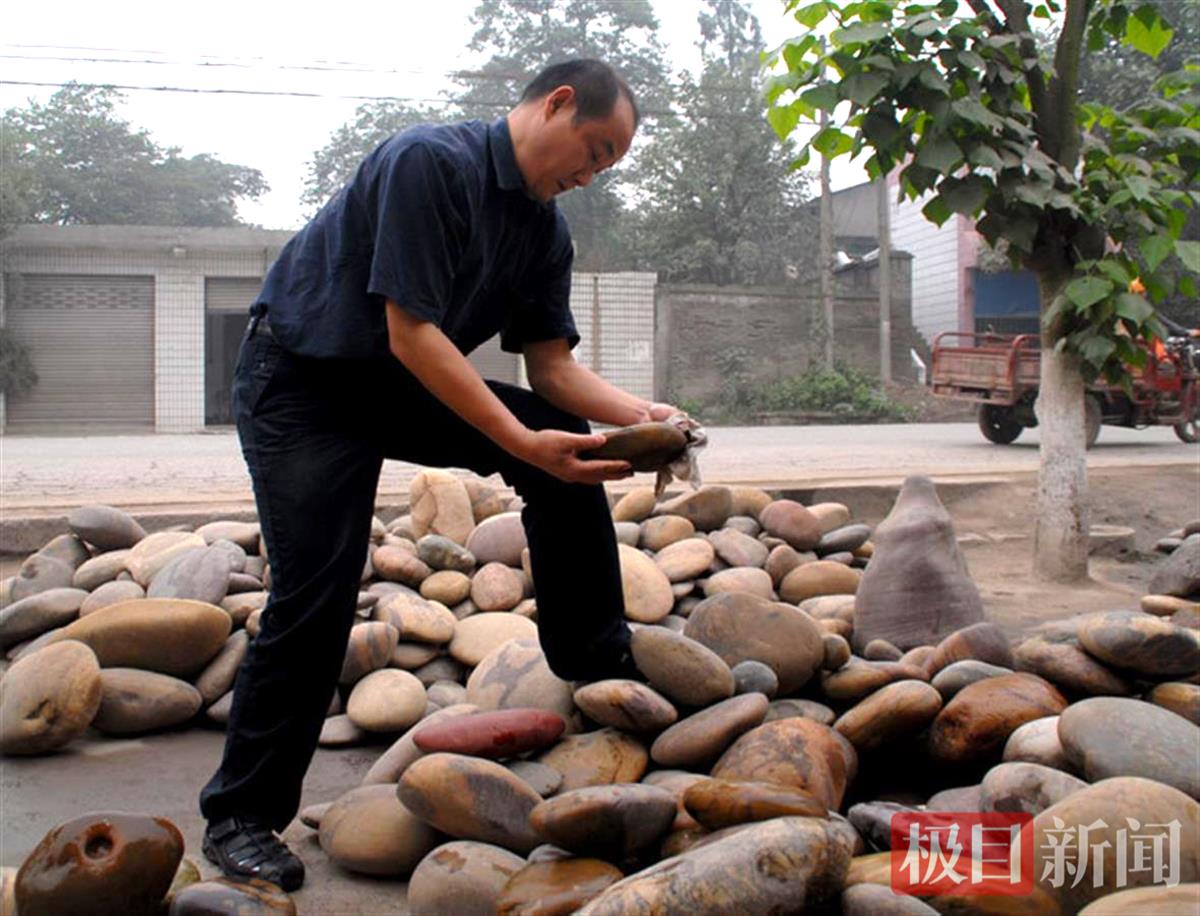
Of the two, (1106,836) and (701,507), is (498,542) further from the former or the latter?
(1106,836)

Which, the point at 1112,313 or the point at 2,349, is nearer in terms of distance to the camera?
the point at 1112,313

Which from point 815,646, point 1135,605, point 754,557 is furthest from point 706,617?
point 1135,605

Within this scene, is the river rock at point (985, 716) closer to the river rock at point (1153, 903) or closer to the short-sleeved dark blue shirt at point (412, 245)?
the river rock at point (1153, 903)

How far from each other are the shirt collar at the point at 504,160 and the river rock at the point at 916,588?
2160mm

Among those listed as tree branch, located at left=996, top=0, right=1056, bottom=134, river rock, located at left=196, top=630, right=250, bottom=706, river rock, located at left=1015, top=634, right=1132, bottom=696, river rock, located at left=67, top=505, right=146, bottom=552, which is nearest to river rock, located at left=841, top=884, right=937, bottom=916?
river rock, located at left=1015, top=634, right=1132, bottom=696

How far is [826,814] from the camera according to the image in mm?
2168

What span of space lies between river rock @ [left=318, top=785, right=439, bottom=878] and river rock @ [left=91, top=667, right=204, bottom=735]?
3.07 ft

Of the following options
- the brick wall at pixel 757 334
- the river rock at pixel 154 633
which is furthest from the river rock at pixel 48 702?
the brick wall at pixel 757 334

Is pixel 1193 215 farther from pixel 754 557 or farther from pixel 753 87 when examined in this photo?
pixel 754 557

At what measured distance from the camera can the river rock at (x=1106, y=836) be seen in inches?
80.5

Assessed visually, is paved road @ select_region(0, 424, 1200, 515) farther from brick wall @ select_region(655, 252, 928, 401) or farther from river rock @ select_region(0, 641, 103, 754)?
brick wall @ select_region(655, 252, 928, 401)

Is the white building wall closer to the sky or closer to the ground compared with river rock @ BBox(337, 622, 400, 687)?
closer to the sky

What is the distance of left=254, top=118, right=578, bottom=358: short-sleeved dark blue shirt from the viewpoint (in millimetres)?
2174

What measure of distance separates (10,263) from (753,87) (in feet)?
50.4
